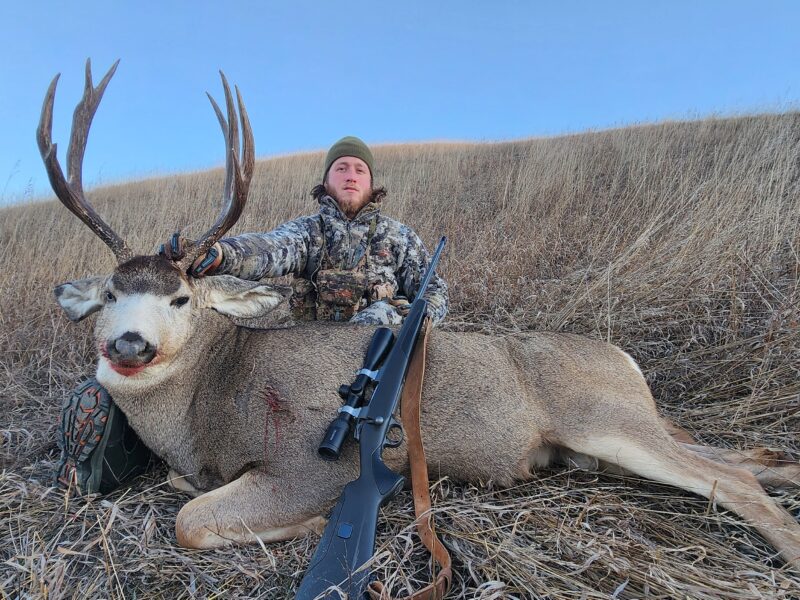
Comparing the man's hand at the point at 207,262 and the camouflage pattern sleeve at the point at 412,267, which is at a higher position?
the man's hand at the point at 207,262

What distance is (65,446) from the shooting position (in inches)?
114

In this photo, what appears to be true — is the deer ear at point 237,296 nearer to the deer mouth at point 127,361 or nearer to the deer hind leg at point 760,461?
the deer mouth at point 127,361

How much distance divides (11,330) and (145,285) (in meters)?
3.64

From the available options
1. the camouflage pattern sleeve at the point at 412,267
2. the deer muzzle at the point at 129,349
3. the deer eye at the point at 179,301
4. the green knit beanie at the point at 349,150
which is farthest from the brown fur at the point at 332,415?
the green knit beanie at the point at 349,150

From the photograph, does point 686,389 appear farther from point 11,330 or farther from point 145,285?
point 11,330

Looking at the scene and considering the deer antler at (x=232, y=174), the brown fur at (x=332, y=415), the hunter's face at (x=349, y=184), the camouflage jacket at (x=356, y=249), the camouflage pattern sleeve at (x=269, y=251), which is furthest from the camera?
the hunter's face at (x=349, y=184)

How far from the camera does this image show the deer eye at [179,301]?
2921 millimetres

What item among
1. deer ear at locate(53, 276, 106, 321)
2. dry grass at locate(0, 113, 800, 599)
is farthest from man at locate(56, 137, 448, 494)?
dry grass at locate(0, 113, 800, 599)

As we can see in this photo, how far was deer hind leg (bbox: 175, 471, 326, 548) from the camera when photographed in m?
2.50

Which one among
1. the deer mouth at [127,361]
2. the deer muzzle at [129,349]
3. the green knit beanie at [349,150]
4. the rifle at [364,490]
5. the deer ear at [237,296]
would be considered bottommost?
the rifle at [364,490]

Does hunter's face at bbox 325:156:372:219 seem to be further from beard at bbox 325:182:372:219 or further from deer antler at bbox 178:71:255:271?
deer antler at bbox 178:71:255:271

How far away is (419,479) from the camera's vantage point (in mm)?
2633

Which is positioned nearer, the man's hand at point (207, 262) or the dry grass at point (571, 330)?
the dry grass at point (571, 330)

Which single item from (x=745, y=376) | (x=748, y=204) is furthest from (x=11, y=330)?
(x=748, y=204)
